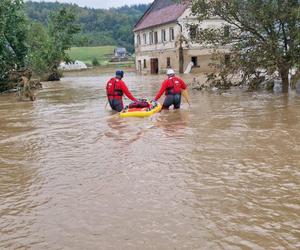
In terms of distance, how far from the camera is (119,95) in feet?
52.2

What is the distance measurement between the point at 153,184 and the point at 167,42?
38.9 m

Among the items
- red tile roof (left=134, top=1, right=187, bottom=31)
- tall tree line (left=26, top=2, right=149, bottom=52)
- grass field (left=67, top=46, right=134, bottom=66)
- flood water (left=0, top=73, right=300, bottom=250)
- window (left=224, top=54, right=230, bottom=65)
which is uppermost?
tall tree line (left=26, top=2, right=149, bottom=52)

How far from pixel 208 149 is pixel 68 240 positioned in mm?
4829

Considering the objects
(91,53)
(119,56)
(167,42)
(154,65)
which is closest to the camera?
(167,42)

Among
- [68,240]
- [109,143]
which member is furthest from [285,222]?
[109,143]

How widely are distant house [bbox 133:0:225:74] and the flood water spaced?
27247 millimetres

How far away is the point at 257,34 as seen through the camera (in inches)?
805

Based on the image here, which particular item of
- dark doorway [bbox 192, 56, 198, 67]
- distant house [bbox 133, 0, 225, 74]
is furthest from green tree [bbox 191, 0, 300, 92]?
dark doorway [bbox 192, 56, 198, 67]

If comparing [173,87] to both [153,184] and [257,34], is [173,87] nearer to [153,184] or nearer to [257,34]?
[257,34]

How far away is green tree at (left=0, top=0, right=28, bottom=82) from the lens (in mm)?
25016

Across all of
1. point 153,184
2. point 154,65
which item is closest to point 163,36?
point 154,65

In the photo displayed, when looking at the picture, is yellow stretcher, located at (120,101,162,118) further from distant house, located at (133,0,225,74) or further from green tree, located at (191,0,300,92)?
distant house, located at (133,0,225,74)

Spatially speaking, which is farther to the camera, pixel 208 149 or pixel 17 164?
pixel 208 149

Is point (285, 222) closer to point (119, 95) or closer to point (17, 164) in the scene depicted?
point (17, 164)
